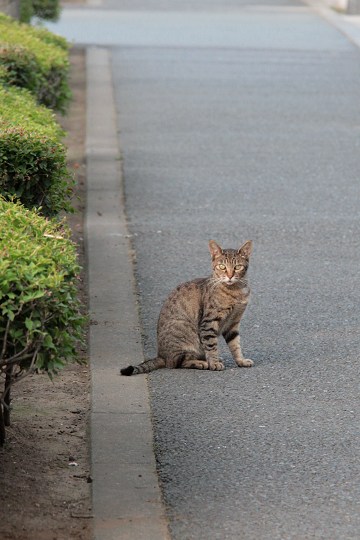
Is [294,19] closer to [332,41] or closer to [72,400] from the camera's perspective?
[332,41]

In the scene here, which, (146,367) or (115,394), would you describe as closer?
(115,394)

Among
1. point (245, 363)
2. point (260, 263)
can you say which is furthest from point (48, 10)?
point (245, 363)

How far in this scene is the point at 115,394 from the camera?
6266mm

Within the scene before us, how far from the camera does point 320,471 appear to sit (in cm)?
532

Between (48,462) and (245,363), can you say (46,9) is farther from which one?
(48,462)

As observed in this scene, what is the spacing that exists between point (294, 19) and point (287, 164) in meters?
19.1

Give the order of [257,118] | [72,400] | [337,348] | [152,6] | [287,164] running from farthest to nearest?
[152,6], [257,118], [287,164], [337,348], [72,400]

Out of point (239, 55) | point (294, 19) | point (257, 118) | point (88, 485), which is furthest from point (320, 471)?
point (294, 19)

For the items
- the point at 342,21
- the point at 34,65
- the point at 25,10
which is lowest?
the point at 342,21

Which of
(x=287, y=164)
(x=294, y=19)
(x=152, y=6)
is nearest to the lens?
(x=287, y=164)

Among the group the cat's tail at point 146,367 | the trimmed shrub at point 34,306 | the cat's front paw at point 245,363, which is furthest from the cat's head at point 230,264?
the trimmed shrub at point 34,306

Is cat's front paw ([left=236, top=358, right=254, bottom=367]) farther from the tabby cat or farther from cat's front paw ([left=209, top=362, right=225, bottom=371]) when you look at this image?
cat's front paw ([left=209, top=362, right=225, bottom=371])

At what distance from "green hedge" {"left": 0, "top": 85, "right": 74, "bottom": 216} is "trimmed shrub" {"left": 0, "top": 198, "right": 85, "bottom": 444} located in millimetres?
2206

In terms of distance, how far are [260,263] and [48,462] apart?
4.01 meters
